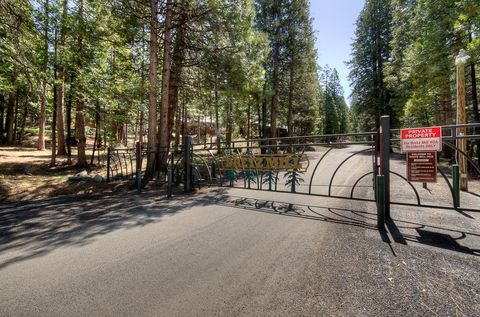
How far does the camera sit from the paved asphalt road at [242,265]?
6.47ft

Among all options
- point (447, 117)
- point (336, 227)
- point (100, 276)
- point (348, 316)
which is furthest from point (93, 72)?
point (447, 117)

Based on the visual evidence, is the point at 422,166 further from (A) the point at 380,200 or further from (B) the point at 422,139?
(A) the point at 380,200

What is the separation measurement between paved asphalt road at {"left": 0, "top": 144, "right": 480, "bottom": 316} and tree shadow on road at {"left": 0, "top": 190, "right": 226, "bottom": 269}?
4 centimetres

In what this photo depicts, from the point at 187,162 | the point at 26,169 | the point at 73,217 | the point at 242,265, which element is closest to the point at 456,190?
the point at 242,265

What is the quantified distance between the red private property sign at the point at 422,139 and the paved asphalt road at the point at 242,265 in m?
1.16

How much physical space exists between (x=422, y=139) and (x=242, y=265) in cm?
307

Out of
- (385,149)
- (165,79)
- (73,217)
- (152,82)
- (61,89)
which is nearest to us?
(385,149)

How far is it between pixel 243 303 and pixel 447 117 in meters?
18.0

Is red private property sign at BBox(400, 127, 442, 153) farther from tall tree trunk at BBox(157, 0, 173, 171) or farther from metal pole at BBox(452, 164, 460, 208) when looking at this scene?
tall tree trunk at BBox(157, 0, 173, 171)

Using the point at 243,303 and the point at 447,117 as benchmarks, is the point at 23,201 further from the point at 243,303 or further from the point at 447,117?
the point at 447,117

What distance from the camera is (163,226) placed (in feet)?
13.2

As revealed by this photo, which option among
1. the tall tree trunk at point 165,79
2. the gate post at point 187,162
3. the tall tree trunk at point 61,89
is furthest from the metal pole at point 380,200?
the tall tree trunk at point 61,89

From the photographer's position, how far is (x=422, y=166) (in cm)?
359

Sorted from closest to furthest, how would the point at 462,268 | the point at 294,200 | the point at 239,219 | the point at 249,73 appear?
the point at 462,268 → the point at 239,219 → the point at 294,200 → the point at 249,73
